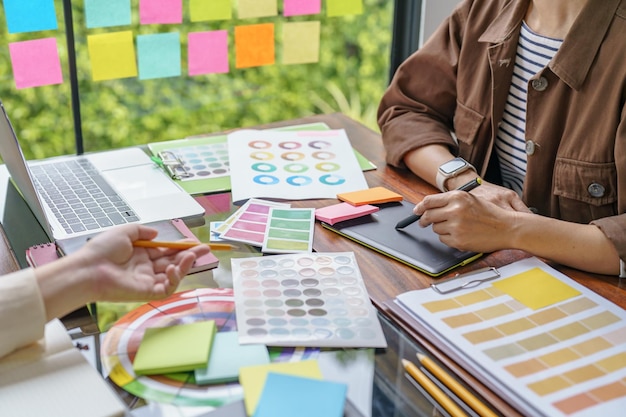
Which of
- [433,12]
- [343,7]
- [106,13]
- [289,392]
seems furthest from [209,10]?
[289,392]

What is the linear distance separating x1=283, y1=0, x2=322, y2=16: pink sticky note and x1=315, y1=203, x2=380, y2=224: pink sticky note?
3.01 feet

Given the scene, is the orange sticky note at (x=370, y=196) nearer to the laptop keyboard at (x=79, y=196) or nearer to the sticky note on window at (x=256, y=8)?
the laptop keyboard at (x=79, y=196)

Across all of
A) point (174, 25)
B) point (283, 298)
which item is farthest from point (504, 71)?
point (174, 25)

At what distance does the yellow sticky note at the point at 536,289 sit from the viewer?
100cm

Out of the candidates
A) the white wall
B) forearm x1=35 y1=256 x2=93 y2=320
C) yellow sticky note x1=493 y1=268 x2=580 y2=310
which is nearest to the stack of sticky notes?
forearm x1=35 y1=256 x2=93 y2=320

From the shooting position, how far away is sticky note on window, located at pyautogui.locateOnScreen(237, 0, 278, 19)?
1.91 m

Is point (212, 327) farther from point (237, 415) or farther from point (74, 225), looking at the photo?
point (74, 225)

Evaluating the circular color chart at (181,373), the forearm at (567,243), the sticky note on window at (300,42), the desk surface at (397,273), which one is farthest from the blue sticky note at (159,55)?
the forearm at (567,243)

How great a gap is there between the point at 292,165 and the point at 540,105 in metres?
0.49

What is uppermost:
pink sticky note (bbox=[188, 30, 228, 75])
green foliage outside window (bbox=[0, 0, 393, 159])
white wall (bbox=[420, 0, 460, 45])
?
white wall (bbox=[420, 0, 460, 45])

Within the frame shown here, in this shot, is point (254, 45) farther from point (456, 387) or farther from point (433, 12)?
point (456, 387)

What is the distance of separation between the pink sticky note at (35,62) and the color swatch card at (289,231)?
0.76m

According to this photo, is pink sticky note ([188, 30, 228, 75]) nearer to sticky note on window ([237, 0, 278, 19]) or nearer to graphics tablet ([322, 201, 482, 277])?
sticky note on window ([237, 0, 278, 19])

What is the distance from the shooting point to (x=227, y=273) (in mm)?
1085
